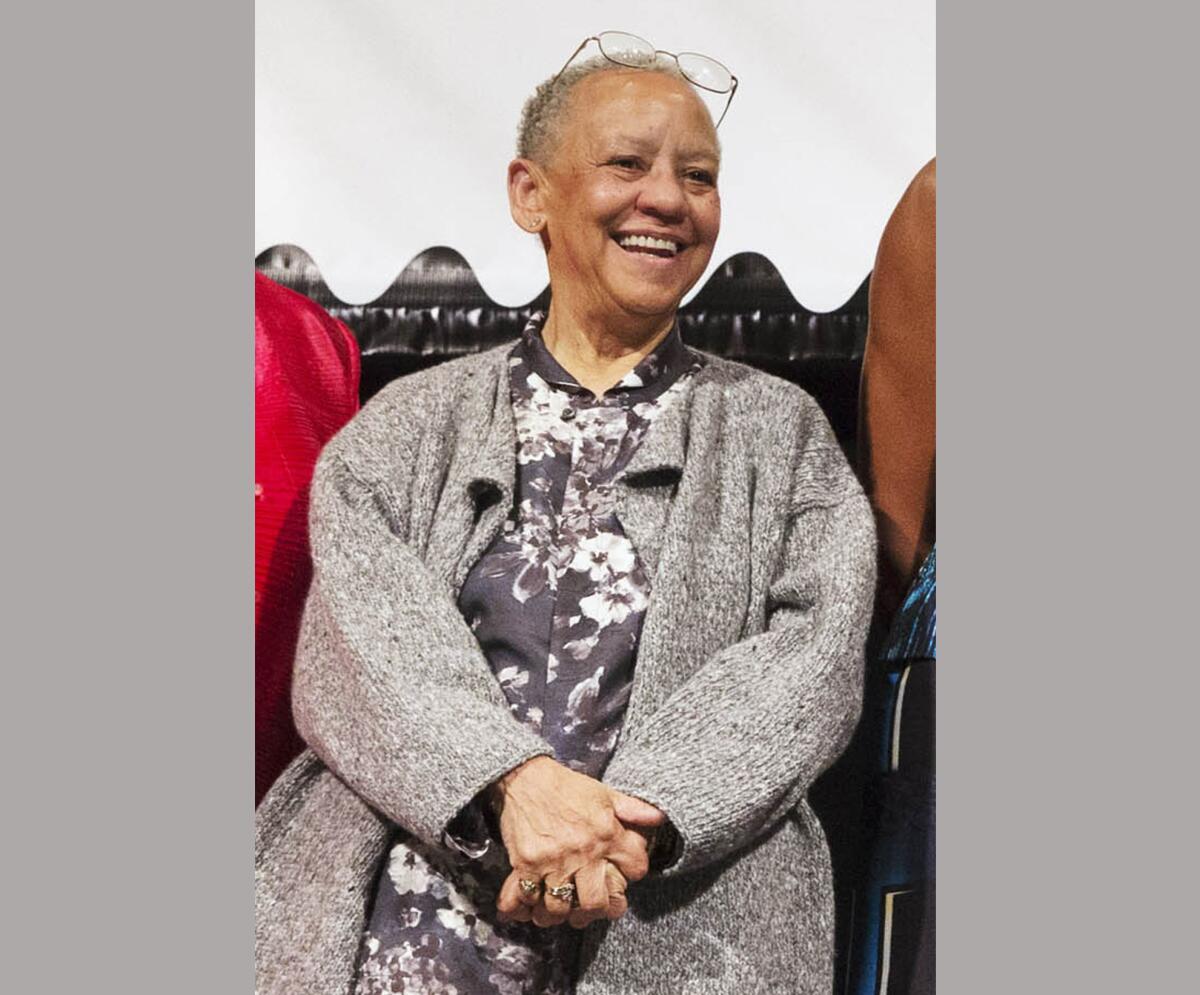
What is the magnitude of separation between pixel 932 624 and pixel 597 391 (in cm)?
67

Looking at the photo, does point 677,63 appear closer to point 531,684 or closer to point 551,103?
point 551,103

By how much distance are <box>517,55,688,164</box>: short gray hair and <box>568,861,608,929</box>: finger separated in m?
1.17

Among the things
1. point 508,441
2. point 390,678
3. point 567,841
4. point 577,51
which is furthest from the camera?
point 577,51

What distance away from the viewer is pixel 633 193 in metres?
3.01

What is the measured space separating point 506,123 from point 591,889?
129cm

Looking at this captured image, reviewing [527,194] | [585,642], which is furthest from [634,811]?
[527,194]

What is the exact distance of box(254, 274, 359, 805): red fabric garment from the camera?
3.16 metres

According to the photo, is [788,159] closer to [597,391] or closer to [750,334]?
[750,334]

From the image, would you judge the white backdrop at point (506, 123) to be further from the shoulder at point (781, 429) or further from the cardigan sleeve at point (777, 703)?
the cardigan sleeve at point (777, 703)

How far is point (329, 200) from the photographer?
3.19 meters

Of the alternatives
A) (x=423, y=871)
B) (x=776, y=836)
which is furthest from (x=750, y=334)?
(x=423, y=871)

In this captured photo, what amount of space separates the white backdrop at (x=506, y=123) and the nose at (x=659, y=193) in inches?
4.4

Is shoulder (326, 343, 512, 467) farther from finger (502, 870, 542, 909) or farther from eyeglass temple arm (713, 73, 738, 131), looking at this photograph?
finger (502, 870, 542, 909)

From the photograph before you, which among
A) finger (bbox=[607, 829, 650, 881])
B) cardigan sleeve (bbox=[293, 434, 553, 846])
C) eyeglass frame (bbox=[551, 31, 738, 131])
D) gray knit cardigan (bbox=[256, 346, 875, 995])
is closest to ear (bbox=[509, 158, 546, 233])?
eyeglass frame (bbox=[551, 31, 738, 131])
